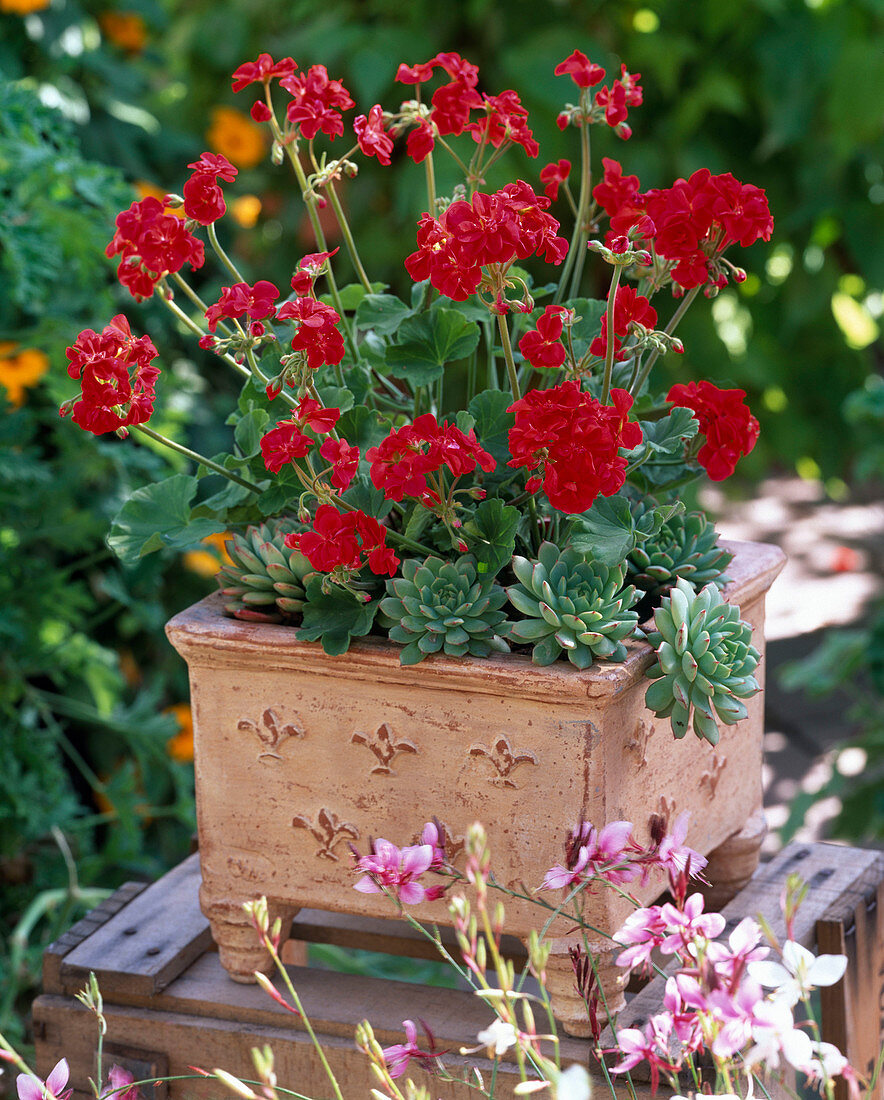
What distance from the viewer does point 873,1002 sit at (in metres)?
1.03

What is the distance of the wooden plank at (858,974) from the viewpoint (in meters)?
0.97

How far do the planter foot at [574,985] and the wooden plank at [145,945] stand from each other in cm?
31

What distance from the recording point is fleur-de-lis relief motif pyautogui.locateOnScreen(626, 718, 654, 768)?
0.84 metres

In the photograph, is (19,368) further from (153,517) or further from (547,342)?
(547,342)

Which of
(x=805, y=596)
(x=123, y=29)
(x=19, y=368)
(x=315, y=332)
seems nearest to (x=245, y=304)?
(x=315, y=332)

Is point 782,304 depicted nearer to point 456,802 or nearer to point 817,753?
point 817,753

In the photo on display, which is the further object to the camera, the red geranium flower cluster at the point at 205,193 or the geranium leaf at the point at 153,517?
the geranium leaf at the point at 153,517

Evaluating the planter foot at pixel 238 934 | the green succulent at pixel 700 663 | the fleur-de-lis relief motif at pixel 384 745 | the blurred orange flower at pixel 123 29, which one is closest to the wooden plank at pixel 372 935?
the planter foot at pixel 238 934

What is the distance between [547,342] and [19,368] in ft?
3.13

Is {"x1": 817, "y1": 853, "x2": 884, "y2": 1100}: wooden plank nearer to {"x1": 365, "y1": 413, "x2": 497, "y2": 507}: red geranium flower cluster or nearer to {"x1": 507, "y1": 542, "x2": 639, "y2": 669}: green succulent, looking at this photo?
{"x1": 507, "y1": 542, "x2": 639, "y2": 669}: green succulent

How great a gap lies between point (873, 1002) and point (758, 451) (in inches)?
76.6

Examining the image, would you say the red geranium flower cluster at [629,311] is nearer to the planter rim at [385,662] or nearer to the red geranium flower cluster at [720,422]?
the red geranium flower cluster at [720,422]

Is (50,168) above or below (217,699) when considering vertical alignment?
above

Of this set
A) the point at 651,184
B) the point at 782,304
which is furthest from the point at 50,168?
the point at 782,304
